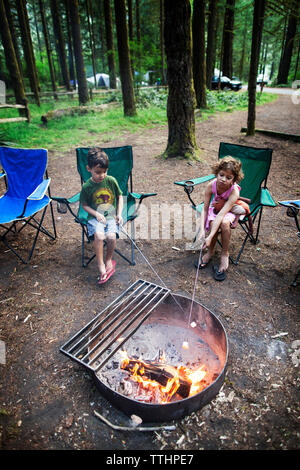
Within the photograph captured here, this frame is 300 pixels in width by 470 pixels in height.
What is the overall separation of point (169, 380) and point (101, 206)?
181cm

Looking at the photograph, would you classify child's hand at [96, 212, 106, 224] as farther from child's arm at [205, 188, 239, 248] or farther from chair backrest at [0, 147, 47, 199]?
chair backrest at [0, 147, 47, 199]

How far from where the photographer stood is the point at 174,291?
9.20 ft

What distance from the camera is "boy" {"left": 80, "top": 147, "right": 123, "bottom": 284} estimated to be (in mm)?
2820

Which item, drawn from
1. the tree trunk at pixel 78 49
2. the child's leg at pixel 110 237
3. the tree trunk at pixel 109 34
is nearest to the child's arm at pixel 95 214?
the child's leg at pixel 110 237

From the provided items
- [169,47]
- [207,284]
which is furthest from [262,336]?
[169,47]

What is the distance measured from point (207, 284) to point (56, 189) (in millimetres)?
3573

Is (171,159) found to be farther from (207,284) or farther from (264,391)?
(264,391)

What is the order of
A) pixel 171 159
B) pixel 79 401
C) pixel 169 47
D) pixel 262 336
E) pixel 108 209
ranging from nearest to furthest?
1. pixel 79 401
2. pixel 262 336
3. pixel 108 209
4. pixel 169 47
5. pixel 171 159

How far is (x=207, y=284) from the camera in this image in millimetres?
2891

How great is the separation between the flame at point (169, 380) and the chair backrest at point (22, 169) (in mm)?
2614

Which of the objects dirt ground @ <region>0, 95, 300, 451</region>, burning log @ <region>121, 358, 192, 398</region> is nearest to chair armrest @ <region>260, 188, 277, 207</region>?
dirt ground @ <region>0, 95, 300, 451</region>

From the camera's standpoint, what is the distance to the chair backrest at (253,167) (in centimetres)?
342

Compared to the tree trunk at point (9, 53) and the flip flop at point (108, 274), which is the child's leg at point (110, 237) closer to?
the flip flop at point (108, 274)

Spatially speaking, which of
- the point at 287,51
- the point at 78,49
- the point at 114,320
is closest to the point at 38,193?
the point at 114,320
